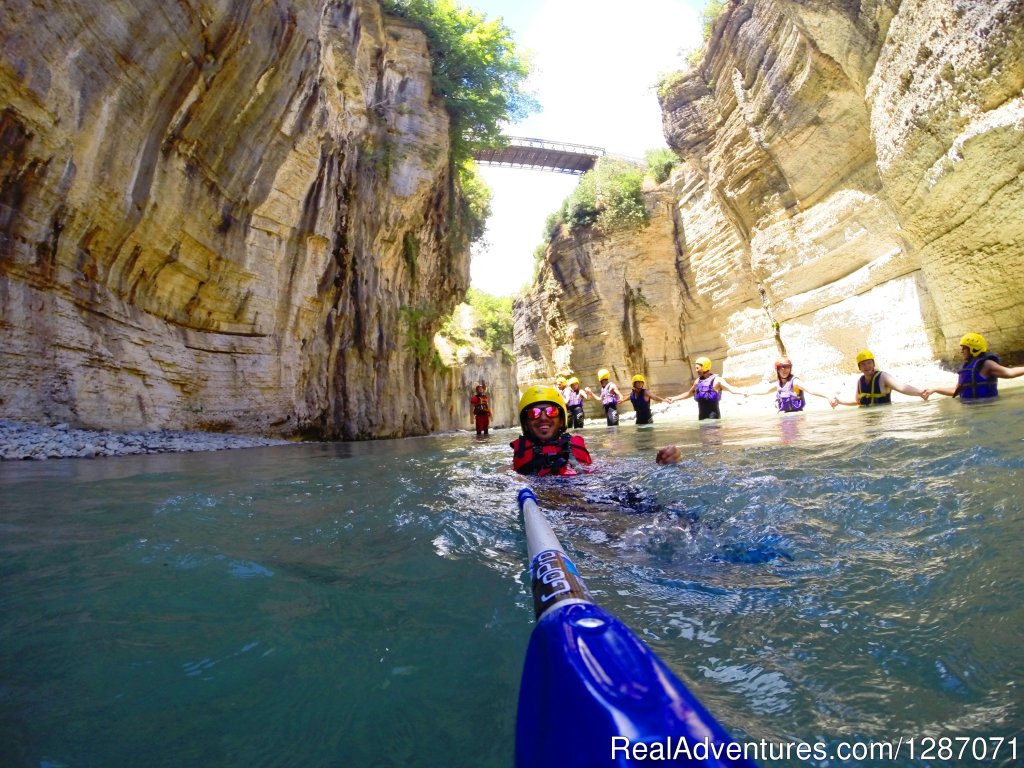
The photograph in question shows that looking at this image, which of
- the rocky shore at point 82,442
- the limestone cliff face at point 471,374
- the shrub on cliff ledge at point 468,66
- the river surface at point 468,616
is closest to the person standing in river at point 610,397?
the rocky shore at point 82,442

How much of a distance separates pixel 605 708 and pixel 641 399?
1322cm

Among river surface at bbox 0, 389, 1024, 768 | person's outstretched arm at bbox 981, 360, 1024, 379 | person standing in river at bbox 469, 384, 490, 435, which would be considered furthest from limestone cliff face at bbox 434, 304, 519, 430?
river surface at bbox 0, 389, 1024, 768

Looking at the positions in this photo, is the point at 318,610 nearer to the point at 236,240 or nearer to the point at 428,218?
the point at 236,240

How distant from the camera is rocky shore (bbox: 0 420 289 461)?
23.0 feet

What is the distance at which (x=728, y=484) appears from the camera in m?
3.70

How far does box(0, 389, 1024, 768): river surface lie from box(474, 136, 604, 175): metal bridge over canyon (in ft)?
109

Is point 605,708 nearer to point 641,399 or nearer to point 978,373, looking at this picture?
point 978,373

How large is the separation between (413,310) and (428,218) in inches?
153

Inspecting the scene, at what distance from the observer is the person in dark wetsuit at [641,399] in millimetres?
13074

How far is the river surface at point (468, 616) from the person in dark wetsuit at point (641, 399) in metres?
9.42

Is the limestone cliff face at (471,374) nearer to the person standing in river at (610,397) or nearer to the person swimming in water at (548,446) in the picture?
the person standing in river at (610,397)

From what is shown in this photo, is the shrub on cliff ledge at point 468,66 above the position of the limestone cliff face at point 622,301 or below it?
above

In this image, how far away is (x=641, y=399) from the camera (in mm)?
13680

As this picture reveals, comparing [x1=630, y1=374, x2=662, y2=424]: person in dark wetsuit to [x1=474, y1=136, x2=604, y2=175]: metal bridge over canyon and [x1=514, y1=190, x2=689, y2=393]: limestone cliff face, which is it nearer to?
[x1=514, y1=190, x2=689, y2=393]: limestone cliff face
